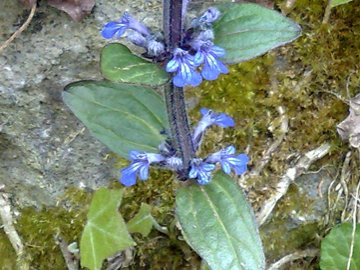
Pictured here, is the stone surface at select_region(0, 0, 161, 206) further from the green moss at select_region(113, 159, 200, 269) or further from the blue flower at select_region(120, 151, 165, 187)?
the blue flower at select_region(120, 151, 165, 187)

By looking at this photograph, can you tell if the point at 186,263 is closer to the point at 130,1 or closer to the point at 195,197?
the point at 195,197

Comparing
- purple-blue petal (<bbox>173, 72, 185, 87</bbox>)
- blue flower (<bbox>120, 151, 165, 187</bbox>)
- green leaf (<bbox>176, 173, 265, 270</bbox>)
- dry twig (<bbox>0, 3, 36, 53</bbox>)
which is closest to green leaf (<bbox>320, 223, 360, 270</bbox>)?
green leaf (<bbox>176, 173, 265, 270</bbox>)

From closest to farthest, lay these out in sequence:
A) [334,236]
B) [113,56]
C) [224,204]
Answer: [113,56]
[224,204]
[334,236]

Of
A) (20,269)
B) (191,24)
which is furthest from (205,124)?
(20,269)

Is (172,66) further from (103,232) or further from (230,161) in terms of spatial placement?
(103,232)

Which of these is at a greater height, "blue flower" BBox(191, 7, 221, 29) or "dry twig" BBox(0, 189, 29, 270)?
"blue flower" BBox(191, 7, 221, 29)

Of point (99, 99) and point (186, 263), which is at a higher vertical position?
point (99, 99)
